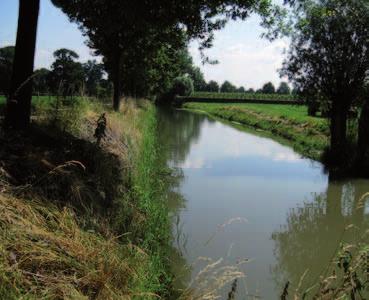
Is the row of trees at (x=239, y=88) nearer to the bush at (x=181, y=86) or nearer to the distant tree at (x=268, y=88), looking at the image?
the distant tree at (x=268, y=88)

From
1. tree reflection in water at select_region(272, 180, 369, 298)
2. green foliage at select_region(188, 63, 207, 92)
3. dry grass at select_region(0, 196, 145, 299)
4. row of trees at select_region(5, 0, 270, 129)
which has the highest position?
green foliage at select_region(188, 63, 207, 92)

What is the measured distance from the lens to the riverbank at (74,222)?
4.17 m

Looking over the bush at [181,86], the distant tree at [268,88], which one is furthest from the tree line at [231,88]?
the bush at [181,86]

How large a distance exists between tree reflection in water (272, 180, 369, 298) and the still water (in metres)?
0.02

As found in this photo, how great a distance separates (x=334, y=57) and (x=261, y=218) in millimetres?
9387

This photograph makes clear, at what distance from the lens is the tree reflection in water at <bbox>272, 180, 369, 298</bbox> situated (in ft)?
25.0

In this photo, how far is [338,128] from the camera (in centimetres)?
1838

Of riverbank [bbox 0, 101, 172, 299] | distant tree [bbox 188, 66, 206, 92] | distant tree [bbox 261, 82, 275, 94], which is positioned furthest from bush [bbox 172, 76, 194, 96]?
riverbank [bbox 0, 101, 172, 299]

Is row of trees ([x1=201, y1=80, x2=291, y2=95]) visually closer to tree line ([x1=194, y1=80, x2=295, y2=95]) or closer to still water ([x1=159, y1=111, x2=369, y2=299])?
tree line ([x1=194, y1=80, x2=295, y2=95])

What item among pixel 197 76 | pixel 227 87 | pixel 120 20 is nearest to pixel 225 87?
pixel 227 87

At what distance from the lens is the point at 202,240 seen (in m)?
8.80

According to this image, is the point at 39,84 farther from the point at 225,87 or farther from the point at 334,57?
the point at 225,87

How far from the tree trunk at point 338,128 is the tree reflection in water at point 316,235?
406cm

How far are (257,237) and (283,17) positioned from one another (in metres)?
7.31
